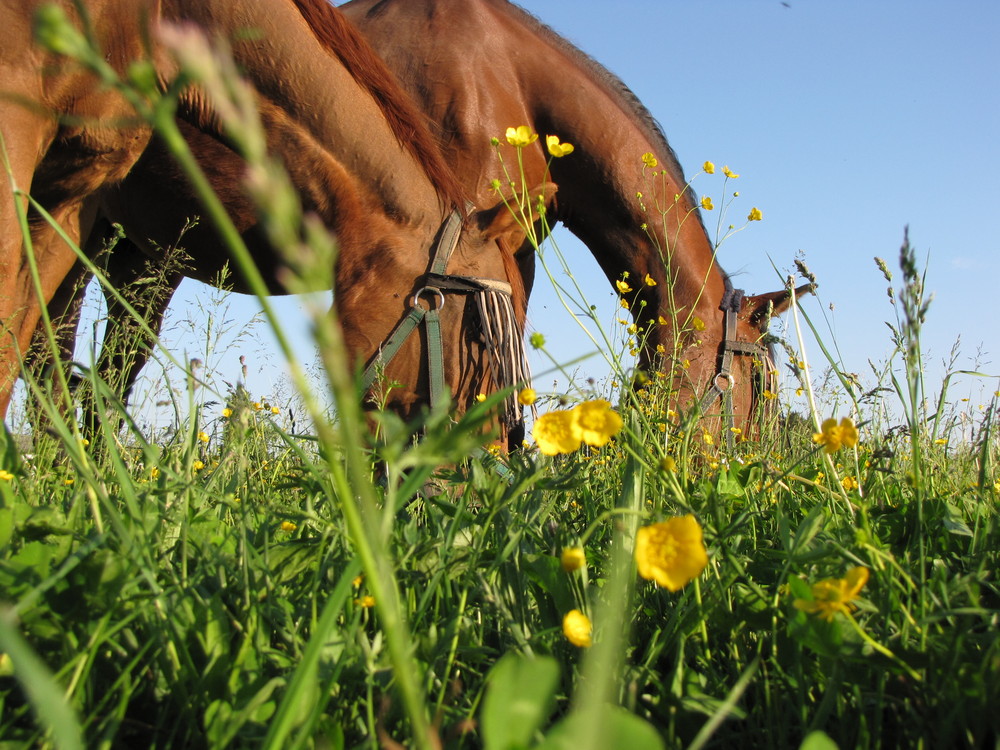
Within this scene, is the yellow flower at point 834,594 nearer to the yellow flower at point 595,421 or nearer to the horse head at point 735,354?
the yellow flower at point 595,421

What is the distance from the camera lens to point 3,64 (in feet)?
7.67

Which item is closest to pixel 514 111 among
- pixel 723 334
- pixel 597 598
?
pixel 723 334

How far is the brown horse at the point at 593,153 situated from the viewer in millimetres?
4574

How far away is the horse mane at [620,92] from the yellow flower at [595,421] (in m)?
4.47

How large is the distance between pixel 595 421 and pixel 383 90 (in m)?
2.87

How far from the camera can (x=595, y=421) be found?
0.83m

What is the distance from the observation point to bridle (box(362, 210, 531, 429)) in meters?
3.14

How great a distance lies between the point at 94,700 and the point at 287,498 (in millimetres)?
1166

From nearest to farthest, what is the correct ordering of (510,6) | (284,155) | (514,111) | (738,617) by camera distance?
(738,617) < (284,155) < (514,111) < (510,6)

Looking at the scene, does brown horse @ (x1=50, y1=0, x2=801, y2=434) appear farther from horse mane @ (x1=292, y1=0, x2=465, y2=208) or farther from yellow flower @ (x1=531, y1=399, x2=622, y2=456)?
yellow flower @ (x1=531, y1=399, x2=622, y2=456)

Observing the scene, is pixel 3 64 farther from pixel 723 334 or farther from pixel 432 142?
pixel 723 334

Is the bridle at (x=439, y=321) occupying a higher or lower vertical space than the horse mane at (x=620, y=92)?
lower

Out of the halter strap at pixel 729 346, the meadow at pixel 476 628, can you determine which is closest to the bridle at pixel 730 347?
the halter strap at pixel 729 346

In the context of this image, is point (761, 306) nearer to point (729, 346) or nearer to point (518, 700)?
point (729, 346)
